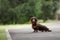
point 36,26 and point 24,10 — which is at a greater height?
point 36,26

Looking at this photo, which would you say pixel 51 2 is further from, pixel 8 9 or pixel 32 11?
pixel 8 9

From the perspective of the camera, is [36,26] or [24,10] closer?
[36,26]

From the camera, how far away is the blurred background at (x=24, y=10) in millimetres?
34438

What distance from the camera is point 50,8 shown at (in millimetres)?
39469

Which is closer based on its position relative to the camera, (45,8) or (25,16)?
(25,16)

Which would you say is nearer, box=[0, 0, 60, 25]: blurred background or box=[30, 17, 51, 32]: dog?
box=[30, 17, 51, 32]: dog

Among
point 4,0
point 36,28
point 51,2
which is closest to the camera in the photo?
point 36,28

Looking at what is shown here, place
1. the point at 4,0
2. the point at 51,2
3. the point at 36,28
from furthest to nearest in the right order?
the point at 51,2 < the point at 4,0 < the point at 36,28

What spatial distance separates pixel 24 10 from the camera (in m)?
35.9

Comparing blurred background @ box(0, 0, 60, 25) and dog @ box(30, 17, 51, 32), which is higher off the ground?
dog @ box(30, 17, 51, 32)

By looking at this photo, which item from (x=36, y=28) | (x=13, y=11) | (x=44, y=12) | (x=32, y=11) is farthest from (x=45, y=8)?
(x=36, y=28)

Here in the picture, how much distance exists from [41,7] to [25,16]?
13.5ft

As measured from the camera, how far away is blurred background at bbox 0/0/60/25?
34438 mm

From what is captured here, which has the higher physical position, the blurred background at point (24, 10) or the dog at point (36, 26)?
the dog at point (36, 26)
